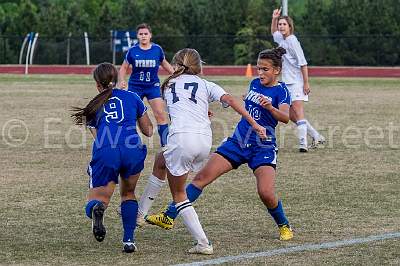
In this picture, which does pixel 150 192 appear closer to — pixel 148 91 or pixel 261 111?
pixel 261 111

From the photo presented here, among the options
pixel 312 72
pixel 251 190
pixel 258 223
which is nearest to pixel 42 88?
pixel 312 72

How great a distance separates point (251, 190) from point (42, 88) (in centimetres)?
2059

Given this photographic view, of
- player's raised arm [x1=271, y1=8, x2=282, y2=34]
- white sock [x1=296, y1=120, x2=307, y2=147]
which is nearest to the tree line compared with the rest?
player's raised arm [x1=271, y1=8, x2=282, y2=34]

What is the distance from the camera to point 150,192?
9094mm

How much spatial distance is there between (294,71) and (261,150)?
6.94 meters

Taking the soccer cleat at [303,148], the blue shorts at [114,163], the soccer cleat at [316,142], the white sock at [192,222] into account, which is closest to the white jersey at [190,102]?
the blue shorts at [114,163]

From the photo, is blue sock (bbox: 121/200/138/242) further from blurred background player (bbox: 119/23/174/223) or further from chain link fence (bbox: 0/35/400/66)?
chain link fence (bbox: 0/35/400/66)

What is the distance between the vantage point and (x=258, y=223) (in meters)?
9.26

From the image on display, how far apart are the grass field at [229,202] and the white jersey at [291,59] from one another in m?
1.12

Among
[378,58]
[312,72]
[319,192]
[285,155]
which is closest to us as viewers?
[319,192]

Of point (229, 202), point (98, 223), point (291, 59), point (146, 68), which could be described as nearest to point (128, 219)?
point (98, 223)

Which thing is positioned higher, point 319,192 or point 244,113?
point 244,113

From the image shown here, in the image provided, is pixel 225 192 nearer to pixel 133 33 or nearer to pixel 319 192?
pixel 319 192

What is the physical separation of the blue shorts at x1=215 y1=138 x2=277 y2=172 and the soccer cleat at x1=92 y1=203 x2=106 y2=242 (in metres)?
1.45
